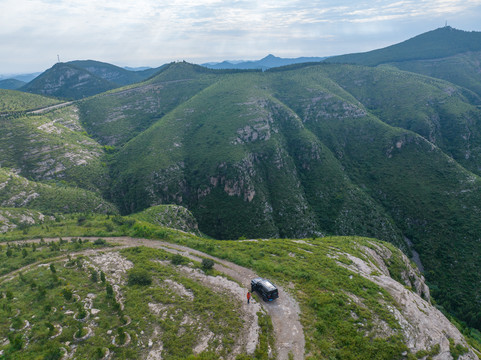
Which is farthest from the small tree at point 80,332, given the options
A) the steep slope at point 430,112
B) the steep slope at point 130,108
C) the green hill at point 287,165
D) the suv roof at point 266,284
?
the steep slope at point 430,112

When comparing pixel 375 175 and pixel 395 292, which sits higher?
pixel 395 292

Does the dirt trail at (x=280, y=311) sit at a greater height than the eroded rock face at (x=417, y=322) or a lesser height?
greater

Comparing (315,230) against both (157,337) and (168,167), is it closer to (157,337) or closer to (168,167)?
(168,167)

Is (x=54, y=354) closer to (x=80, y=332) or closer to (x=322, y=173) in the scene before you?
(x=80, y=332)

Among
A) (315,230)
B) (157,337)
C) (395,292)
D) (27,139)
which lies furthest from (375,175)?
(27,139)

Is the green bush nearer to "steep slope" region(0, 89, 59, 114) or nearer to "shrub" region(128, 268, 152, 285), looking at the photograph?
"shrub" region(128, 268, 152, 285)

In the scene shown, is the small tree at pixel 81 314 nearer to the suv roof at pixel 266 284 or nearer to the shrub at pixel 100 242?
the shrub at pixel 100 242
